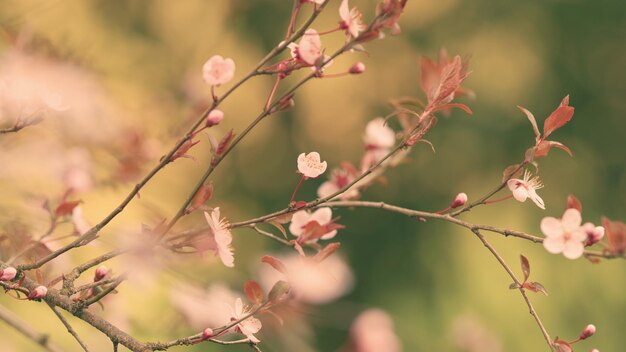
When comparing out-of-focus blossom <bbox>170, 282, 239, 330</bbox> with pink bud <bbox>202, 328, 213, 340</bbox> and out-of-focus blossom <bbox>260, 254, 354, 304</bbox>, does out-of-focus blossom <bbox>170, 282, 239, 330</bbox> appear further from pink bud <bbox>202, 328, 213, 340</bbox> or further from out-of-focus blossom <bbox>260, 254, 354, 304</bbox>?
pink bud <bbox>202, 328, 213, 340</bbox>

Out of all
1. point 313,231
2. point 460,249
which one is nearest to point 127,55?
point 460,249

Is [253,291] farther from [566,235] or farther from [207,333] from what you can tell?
[566,235]

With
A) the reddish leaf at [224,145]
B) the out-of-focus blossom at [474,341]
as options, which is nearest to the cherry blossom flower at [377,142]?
the reddish leaf at [224,145]

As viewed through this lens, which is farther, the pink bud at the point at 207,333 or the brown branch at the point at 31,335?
the brown branch at the point at 31,335

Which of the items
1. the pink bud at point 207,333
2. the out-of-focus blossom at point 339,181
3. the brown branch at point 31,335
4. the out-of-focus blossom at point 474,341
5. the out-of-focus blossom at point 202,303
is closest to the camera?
the pink bud at point 207,333

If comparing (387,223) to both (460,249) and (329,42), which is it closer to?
(460,249)

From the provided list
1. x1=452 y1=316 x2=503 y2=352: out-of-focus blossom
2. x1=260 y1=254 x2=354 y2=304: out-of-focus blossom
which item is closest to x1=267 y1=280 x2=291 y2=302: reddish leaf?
x1=260 y1=254 x2=354 y2=304: out-of-focus blossom

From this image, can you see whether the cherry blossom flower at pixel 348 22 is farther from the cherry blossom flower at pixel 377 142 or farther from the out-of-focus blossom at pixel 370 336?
the out-of-focus blossom at pixel 370 336
